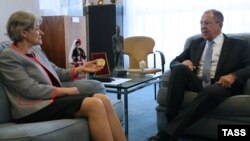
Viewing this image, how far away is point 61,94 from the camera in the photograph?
79.3 inches

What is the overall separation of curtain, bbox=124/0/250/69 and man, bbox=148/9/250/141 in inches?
70.3

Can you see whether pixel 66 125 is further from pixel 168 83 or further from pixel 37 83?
pixel 168 83

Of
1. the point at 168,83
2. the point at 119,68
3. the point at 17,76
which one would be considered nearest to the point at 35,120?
the point at 17,76

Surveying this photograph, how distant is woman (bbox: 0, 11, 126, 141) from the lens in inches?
73.5

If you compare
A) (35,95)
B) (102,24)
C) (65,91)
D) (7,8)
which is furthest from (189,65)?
(102,24)

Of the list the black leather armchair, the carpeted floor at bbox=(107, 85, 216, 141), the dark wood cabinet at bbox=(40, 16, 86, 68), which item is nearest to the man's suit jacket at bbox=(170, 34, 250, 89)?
the black leather armchair

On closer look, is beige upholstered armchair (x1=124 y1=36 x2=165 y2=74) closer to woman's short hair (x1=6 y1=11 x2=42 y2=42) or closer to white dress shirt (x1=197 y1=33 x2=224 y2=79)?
white dress shirt (x1=197 y1=33 x2=224 y2=79)

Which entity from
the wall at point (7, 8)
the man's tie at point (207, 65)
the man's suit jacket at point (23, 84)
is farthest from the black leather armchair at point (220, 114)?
the wall at point (7, 8)

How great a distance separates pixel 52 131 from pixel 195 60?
154 cm

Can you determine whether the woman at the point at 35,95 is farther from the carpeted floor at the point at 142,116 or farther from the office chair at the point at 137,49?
the office chair at the point at 137,49

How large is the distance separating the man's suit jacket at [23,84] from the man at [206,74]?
0.91 m

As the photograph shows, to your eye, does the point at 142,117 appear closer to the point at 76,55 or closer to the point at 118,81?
the point at 118,81

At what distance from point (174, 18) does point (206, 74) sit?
7.60ft

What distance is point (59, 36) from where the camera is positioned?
279cm
